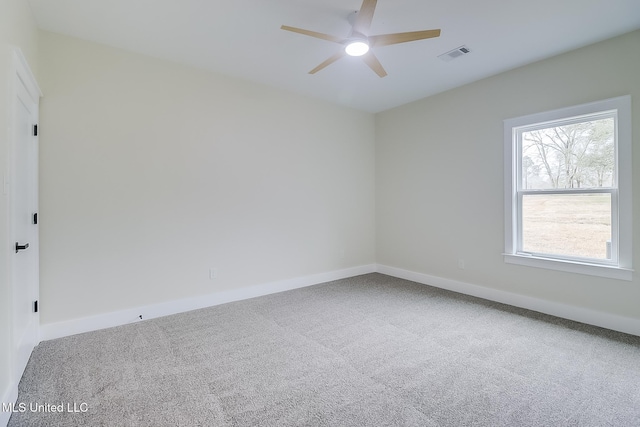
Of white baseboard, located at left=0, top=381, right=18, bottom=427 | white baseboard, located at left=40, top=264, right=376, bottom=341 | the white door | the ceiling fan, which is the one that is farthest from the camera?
white baseboard, located at left=40, top=264, right=376, bottom=341

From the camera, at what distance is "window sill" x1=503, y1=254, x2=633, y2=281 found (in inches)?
111

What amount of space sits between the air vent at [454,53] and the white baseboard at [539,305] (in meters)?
2.78

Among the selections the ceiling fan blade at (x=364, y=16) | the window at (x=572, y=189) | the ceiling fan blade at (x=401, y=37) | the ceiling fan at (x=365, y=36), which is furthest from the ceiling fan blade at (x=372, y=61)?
the window at (x=572, y=189)

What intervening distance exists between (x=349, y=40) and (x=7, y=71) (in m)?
2.27

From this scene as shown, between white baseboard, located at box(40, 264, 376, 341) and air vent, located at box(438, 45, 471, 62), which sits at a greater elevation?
air vent, located at box(438, 45, 471, 62)

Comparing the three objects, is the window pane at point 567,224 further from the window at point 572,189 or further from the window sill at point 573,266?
the window sill at point 573,266

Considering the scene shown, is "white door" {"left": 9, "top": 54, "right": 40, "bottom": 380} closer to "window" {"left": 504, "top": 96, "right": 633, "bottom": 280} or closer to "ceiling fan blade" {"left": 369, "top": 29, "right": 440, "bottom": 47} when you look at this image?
"ceiling fan blade" {"left": 369, "top": 29, "right": 440, "bottom": 47}

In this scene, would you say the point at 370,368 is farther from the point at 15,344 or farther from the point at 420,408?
the point at 15,344

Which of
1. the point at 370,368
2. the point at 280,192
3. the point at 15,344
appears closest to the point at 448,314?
the point at 370,368

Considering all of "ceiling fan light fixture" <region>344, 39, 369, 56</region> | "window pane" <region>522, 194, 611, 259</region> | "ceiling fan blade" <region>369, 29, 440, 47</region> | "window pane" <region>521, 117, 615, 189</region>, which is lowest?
"window pane" <region>522, 194, 611, 259</region>

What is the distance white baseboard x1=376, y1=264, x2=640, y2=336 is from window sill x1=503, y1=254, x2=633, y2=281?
0.38 m

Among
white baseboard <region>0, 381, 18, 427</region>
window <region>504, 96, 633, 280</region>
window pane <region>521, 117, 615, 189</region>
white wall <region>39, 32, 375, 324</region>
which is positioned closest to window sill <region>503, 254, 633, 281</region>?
window <region>504, 96, 633, 280</region>

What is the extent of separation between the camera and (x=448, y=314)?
3297 mm

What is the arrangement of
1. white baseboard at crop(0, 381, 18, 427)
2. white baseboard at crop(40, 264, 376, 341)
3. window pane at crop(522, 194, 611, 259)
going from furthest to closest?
window pane at crop(522, 194, 611, 259) → white baseboard at crop(40, 264, 376, 341) → white baseboard at crop(0, 381, 18, 427)
